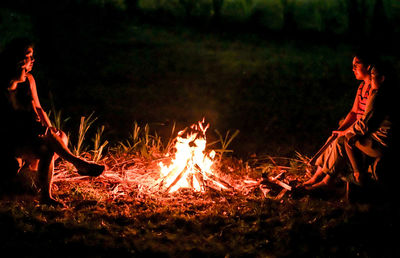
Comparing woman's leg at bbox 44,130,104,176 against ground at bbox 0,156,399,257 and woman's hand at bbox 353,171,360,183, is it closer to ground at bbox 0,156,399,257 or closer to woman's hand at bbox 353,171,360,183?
ground at bbox 0,156,399,257

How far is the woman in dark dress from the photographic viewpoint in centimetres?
413

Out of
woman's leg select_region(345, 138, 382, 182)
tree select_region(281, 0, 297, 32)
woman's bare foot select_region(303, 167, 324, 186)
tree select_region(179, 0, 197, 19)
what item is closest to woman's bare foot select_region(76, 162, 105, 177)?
woman's bare foot select_region(303, 167, 324, 186)

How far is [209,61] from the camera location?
36.8 ft

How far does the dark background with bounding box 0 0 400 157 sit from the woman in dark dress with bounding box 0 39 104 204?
1.55 m

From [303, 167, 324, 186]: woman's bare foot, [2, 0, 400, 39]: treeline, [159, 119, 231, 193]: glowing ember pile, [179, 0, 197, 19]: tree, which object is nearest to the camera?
[303, 167, 324, 186]: woman's bare foot

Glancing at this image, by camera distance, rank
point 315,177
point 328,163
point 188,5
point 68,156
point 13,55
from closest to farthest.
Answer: point 13,55
point 68,156
point 328,163
point 315,177
point 188,5

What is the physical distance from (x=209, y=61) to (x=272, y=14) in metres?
5.48

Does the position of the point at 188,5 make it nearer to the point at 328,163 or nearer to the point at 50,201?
the point at 328,163

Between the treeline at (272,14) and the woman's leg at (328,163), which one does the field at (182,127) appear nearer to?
the woman's leg at (328,163)

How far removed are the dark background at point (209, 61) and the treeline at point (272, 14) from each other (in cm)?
4

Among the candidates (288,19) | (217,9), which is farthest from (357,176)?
(217,9)

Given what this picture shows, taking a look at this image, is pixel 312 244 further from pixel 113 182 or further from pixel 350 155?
pixel 113 182

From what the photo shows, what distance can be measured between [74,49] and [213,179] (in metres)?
7.52

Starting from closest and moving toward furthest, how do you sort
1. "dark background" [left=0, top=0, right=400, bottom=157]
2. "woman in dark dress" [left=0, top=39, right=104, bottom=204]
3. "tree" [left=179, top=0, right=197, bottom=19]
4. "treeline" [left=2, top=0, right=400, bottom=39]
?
"woman in dark dress" [left=0, top=39, right=104, bottom=204] → "dark background" [left=0, top=0, right=400, bottom=157] → "treeline" [left=2, top=0, right=400, bottom=39] → "tree" [left=179, top=0, right=197, bottom=19]
